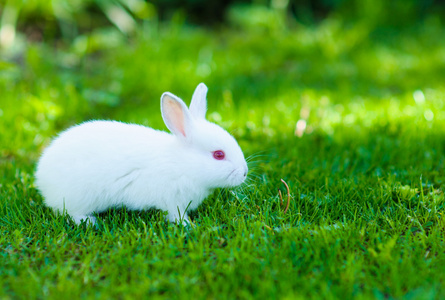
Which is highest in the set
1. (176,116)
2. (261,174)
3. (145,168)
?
(176,116)

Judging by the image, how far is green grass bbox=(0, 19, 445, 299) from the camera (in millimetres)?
1916

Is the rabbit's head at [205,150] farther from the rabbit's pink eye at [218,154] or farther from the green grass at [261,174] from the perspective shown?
the green grass at [261,174]

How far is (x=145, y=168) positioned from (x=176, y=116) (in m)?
0.33

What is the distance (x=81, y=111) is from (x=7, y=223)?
5.94ft

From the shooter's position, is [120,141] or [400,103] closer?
[120,141]

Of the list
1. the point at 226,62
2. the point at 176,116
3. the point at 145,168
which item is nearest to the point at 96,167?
the point at 145,168

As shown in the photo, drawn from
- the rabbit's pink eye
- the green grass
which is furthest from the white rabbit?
the green grass

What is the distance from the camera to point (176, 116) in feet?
7.89

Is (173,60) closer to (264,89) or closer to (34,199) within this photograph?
(264,89)

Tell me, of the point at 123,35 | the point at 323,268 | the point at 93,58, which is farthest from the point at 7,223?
the point at 123,35

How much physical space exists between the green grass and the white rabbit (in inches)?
4.4

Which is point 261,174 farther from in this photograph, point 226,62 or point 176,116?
point 226,62

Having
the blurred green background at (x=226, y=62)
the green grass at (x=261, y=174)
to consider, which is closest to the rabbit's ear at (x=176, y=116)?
Result: the green grass at (x=261, y=174)

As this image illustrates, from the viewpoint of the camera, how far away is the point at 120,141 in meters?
2.43
